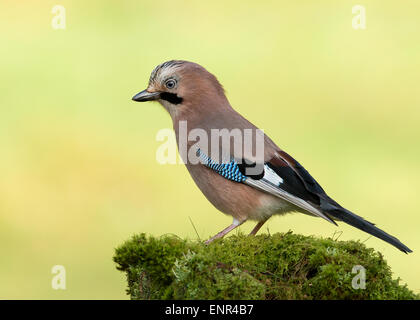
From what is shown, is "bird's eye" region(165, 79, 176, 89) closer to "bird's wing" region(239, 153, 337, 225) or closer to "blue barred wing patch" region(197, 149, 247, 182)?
"blue barred wing patch" region(197, 149, 247, 182)

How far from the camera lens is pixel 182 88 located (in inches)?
286

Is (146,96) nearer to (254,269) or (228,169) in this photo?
(228,169)

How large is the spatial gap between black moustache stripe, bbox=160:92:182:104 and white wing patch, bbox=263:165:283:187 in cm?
137

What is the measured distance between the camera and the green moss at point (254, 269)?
15.7 ft

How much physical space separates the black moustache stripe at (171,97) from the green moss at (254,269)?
2.36 meters

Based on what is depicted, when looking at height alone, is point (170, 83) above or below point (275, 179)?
above

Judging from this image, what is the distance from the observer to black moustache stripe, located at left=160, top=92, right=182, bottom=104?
7.29 m

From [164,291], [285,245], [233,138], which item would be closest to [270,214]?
[233,138]

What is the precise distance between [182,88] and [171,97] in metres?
0.17

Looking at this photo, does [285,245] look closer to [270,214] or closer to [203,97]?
[270,214]

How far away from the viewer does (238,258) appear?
17.0 feet

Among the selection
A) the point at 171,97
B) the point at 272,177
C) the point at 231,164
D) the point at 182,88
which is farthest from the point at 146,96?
the point at 272,177

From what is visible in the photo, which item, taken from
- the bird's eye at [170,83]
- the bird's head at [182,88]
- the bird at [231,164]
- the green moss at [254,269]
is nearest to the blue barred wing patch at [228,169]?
the bird at [231,164]
